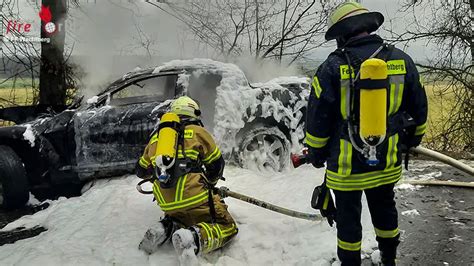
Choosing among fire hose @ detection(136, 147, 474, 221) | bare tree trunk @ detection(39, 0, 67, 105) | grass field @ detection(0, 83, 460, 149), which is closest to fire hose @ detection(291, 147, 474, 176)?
fire hose @ detection(136, 147, 474, 221)

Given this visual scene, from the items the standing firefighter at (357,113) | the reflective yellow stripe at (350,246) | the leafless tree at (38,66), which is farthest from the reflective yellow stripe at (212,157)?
the leafless tree at (38,66)

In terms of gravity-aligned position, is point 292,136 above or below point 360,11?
below

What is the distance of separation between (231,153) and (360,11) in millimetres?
3750

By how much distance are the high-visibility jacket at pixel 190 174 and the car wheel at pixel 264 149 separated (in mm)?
2369

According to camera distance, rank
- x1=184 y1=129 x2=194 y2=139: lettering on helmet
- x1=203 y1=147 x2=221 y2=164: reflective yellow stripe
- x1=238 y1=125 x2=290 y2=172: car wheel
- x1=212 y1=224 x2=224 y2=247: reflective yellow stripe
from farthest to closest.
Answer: x1=238 y1=125 x2=290 y2=172: car wheel → x1=203 y1=147 x2=221 y2=164: reflective yellow stripe → x1=184 y1=129 x2=194 y2=139: lettering on helmet → x1=212 y1=224 x2=224 y2=247: reflective yellow stripe

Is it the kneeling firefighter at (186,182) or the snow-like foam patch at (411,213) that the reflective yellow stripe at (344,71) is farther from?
the snow-like foam patch at (411,213)

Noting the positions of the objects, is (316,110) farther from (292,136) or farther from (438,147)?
(438,147)

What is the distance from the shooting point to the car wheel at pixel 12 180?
19.1 feet

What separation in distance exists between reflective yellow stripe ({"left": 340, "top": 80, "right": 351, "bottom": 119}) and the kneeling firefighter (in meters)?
1.48

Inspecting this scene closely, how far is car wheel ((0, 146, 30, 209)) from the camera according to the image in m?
5.81

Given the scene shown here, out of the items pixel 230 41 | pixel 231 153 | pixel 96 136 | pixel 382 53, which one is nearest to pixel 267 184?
pixel 231 153

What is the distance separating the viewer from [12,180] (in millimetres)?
5828

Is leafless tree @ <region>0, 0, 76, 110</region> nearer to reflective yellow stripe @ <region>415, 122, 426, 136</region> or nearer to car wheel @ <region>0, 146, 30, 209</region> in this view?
car wheel @ <region>0, 146, 30, 209</region>

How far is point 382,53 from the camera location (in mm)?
3021
